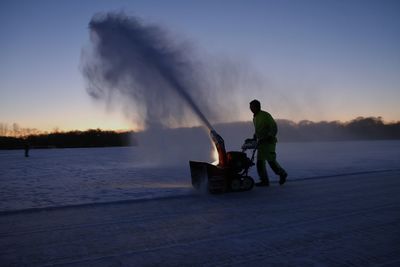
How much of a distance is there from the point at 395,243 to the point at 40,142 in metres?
57.4

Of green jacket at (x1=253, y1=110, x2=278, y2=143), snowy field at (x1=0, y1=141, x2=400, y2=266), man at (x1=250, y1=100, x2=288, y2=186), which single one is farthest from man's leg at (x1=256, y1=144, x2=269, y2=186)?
snowy field at (x1=0, y1=141, x2=400, y2=266)

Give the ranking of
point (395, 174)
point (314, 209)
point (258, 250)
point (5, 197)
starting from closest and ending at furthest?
point (258, 250) < point (314, 209) < point (5, 197) < point (395, 174)

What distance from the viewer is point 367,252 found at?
Result: 2934 millimetres

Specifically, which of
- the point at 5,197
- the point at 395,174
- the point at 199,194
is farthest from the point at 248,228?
the point at 395,174

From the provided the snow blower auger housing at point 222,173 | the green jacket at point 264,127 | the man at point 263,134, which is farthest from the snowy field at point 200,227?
the green jacket at point 264,127

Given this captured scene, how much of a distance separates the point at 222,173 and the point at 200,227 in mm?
2149

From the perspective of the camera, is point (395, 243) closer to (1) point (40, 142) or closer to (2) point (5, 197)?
(2) point (5, 197)

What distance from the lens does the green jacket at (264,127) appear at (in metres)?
6.46

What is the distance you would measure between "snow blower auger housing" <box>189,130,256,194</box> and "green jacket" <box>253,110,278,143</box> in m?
0.60

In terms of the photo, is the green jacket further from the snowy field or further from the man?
the snowy field

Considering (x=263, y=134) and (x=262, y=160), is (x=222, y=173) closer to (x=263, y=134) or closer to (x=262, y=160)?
(x=262, y=160)

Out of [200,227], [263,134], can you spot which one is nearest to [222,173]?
[263,134]

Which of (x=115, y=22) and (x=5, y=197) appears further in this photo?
(x=115, y=22)

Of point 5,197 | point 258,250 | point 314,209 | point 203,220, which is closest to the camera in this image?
point 258,250
